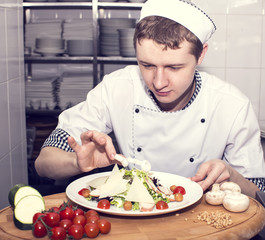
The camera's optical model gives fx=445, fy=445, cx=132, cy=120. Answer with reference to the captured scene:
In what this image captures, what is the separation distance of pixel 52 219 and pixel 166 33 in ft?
2.57

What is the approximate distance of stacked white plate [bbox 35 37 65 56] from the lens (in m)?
3.64

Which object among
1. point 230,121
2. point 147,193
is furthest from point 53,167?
point 230,121

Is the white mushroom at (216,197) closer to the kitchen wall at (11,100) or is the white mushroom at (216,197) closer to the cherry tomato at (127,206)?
the cherry tomato at (127,206)

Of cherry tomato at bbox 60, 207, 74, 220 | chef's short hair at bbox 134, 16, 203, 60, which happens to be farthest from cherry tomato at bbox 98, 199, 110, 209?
chef's short hair at bbox 134, 16, 203, 60

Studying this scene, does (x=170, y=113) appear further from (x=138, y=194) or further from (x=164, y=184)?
(x=138, y=194)

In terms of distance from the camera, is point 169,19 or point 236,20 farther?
point 236,20

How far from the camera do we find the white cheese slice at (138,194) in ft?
4.31

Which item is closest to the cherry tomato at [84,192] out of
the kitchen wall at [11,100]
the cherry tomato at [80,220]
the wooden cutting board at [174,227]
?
the wooden cutting board at [174,227]

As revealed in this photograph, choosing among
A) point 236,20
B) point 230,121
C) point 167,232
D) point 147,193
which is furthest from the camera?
point 236,20

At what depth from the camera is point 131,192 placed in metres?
1.33

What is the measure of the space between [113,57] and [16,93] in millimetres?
972

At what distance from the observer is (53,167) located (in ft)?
5.57

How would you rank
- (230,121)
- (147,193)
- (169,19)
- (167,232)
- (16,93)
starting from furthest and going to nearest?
(16,93), (230,121), (169,19), (147,193), (167,232)

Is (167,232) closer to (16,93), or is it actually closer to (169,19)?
(169,19)
